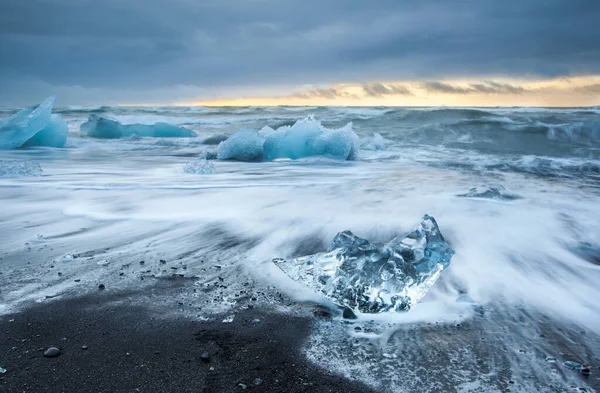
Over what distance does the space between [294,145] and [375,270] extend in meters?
7.53

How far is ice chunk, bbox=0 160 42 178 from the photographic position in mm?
6754

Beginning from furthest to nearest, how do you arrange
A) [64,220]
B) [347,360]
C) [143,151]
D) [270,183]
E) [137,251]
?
[143,151] < [270,183] < [64,220] < [137,251] < [347,360]

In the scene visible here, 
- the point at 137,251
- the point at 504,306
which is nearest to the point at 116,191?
the point at 137,251

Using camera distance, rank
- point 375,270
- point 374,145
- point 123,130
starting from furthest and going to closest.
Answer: point 123,130
point 374,145
point 375,270

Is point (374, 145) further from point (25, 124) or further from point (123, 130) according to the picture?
point (123, 130)

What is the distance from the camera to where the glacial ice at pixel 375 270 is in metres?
2.35

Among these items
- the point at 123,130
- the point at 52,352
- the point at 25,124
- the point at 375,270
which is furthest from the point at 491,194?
the point at 123,130

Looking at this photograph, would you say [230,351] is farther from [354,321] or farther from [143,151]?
[143,151]

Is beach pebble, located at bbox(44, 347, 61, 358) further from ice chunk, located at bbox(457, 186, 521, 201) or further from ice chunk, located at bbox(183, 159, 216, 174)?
ice chunk, located at bbox(183, 159, 216, 174)

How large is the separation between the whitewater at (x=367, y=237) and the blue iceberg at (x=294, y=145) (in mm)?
349

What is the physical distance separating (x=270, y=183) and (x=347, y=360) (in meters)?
4.93

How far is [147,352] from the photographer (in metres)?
1.92

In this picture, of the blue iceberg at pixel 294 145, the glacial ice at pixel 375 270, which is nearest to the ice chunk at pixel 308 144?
the blue iceberg at pixel 294 145

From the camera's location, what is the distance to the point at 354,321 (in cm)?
221
